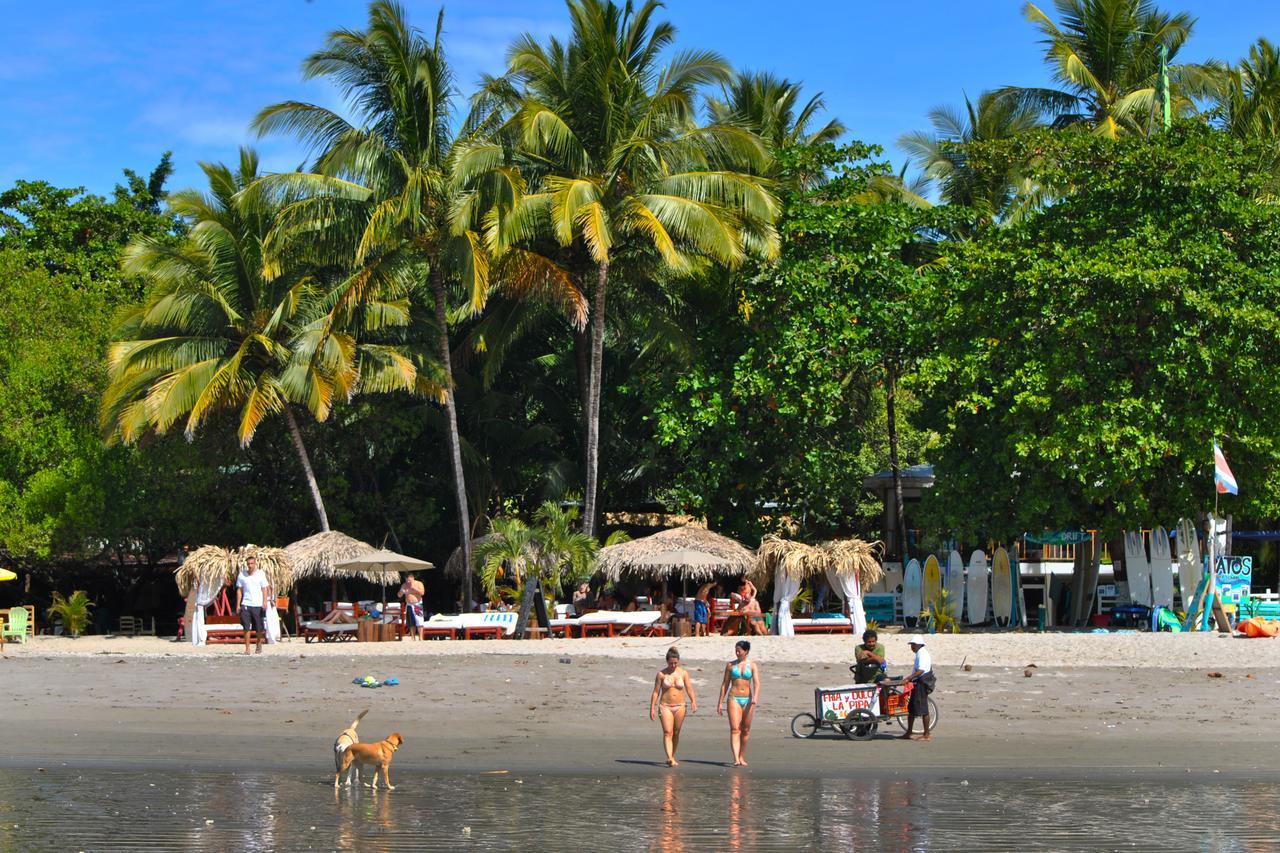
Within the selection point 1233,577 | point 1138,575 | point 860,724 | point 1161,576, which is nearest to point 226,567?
point 860,724

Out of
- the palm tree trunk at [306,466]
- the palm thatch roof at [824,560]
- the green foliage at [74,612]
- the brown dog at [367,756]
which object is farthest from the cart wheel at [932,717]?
the green foliage at [74,612]

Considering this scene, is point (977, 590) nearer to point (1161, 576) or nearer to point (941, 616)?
point (941, 616)

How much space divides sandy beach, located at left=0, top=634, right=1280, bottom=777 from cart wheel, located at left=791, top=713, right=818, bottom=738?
0.18 meters

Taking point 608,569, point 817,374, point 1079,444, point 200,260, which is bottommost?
point 608,569

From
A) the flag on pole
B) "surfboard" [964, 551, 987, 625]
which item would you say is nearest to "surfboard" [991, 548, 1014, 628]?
"surfboard" [964, 551, 987, 625]

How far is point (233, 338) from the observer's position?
28453 mm

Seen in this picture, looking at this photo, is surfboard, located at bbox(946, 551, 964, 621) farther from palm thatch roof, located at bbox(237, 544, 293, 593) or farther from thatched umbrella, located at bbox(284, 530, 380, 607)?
palm thatch roof, located at bbox(237, 544, 293, 593)

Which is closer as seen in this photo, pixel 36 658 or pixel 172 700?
pixel 172 700

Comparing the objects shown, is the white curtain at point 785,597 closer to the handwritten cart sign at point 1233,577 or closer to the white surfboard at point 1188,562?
the white surfboard at point 1188,562

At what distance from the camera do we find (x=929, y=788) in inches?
463

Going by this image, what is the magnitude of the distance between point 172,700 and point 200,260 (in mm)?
13225

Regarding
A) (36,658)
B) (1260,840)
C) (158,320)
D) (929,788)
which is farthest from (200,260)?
(1260,840)

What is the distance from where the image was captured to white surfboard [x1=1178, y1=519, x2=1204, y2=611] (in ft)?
78.9

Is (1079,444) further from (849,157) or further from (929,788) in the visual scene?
(929,788)
